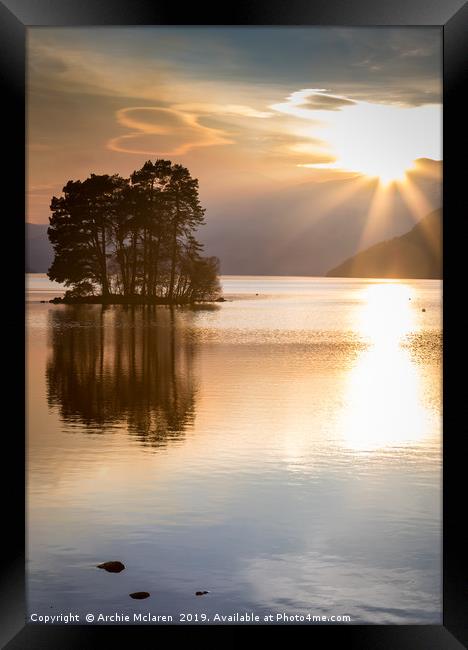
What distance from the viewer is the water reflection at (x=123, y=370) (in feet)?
31.9

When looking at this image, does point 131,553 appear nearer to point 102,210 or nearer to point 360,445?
point 360,445

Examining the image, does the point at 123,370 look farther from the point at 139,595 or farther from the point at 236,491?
the point at 139,595

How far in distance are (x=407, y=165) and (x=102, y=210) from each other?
39.2 feet

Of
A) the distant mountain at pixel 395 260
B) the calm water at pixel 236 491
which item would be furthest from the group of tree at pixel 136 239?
the calm water at pixel 236 491

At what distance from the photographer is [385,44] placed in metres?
10.6

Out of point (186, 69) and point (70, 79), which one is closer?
point (186, 69)

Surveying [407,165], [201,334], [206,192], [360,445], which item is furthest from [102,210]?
[360,445]

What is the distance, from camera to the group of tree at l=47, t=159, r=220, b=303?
61.0 feet

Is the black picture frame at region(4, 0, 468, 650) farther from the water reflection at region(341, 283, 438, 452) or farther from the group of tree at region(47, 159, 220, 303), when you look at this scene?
the group of tree at region(47, 159, 220, 303)

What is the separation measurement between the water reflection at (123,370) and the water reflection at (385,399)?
5.99 ft

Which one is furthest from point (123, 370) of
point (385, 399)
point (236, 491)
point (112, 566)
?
point (112, 566)

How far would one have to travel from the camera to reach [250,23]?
17.3ft

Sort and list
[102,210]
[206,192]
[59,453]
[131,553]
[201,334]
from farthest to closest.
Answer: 1. [102,210]
2. [201,334]
3. [206,192]
4. [59,453]
5. [131,553]

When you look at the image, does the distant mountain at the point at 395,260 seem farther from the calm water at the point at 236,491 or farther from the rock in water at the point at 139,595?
the rock in water at the point at 139,595
